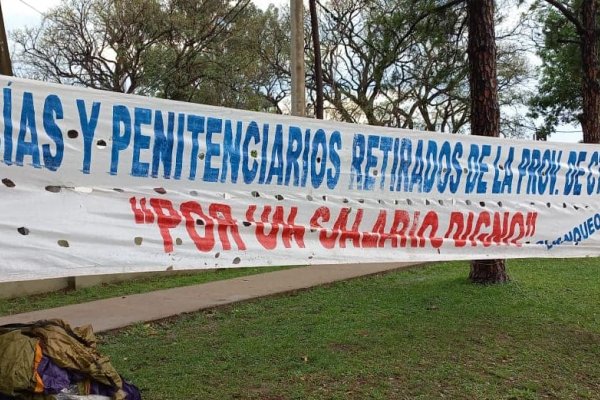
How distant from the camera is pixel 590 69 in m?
12.6

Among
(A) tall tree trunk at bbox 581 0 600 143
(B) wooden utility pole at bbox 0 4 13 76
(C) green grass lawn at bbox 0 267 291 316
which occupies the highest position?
(A) tall tree trunk at bbox 581 0 600 143

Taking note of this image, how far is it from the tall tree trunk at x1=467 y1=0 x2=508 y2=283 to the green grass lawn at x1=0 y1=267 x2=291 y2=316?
4.01 meters

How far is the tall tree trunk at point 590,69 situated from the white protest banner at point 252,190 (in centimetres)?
784

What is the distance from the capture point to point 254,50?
75.7 ft

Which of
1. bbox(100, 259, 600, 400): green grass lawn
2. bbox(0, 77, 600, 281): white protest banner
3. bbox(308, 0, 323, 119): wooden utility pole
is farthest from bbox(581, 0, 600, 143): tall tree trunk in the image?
bbox(0, 77, 600, 281): white protest banner

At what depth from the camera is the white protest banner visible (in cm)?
313

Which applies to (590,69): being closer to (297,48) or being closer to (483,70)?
(483,70)

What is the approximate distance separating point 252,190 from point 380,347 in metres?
2.15

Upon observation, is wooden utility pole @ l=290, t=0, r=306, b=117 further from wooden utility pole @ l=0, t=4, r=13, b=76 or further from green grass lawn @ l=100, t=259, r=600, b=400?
wooden utility pole @ l=0, t=4, r=13, b=76

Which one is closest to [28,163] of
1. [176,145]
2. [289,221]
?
[176,145]

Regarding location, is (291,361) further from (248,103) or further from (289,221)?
(248,103)

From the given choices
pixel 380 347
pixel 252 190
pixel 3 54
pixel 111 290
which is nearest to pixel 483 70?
pixel 380 347

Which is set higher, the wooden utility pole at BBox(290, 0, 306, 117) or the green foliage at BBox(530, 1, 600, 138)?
the green foliage at BBox(530, 1, 600, 138)

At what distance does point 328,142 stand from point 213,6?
18118 mm
